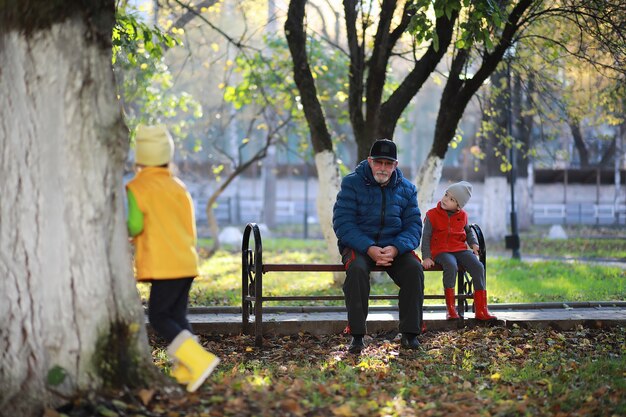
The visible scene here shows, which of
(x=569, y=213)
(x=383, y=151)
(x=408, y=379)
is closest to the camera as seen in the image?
(x=408, y=379)

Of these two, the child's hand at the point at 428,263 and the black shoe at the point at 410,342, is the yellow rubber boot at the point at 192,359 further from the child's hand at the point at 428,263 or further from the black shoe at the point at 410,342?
the child's hand at the point at 428,263

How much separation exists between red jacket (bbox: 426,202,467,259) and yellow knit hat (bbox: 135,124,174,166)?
4133mm

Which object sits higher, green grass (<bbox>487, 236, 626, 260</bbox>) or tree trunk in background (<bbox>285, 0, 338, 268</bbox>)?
tree trunk in background (<bbox>285, 0, 338, 268</bbox>)

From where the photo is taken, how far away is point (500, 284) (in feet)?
48.2

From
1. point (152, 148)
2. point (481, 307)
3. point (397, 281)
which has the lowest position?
point (481, 307)

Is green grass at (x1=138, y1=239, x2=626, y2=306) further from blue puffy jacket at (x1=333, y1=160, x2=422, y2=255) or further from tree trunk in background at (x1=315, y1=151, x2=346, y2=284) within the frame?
blue puffy jacket at (x1=333, y1=160, x2=422, y2=255)

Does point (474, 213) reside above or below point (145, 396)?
below

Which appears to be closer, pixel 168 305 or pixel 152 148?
pixel 152 148

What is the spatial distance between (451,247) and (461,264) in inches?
7.9

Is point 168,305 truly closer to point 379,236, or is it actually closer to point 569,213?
point 379,236

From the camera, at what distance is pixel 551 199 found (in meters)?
49.6

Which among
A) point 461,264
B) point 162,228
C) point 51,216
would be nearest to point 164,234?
point 162,228

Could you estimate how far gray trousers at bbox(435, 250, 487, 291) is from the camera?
8.93 metres

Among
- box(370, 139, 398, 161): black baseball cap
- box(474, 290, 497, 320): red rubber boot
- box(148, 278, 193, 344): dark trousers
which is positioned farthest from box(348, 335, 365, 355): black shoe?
box(148, 278, 193, 344): dark trousers
